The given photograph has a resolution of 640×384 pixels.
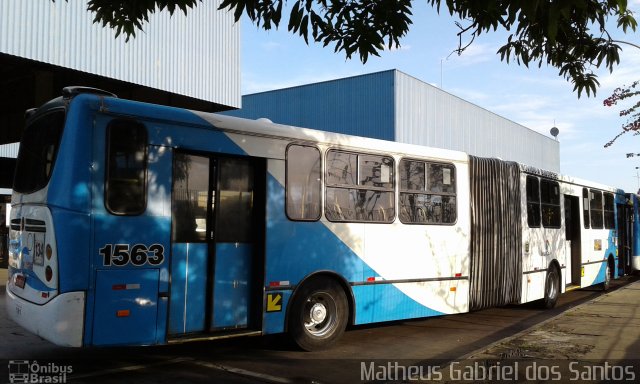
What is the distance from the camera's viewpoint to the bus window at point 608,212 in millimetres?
15492

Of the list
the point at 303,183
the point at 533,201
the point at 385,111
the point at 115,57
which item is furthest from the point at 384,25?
the point at 385,111

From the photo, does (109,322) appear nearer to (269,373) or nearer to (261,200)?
(269,373)

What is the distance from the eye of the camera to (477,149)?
37156 millimetres

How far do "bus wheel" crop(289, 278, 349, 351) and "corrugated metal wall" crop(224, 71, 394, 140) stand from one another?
21397mm

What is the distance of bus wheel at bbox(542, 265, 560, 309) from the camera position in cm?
1197

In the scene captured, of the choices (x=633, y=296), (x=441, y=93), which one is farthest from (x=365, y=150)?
(x=441, y=93)

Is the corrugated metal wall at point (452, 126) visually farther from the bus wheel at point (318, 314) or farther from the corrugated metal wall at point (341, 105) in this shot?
the bus wheel at point (318, 314)

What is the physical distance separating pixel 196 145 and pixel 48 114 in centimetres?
169

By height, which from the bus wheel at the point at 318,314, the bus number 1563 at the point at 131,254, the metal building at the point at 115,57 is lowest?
the bus wheel at the point at 318,314

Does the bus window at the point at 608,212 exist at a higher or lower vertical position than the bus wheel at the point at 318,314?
higher

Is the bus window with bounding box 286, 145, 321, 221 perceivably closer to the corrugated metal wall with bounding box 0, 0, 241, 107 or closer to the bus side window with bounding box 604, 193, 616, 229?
the corrugated metal wall with bounding box 0, 0, 241, 107

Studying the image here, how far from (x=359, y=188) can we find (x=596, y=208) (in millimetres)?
9498

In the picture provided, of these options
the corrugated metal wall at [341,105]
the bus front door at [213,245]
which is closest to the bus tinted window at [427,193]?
the bus front door at [213,245]

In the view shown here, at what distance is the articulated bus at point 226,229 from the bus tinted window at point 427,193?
0.03m
